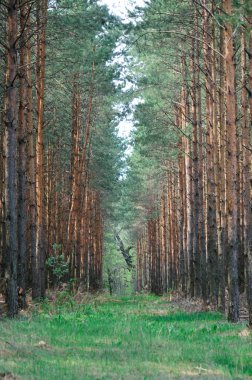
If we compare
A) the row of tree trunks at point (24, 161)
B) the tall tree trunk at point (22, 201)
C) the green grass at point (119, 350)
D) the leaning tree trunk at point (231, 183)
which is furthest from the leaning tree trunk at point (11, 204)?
the leaning tree trunk at point (231, 183)

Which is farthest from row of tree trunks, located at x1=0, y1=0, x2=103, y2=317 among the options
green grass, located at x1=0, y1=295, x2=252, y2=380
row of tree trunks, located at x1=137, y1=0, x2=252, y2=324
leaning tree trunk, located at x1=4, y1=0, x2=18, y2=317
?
row of tree trunks, located at x1=137, y1=0, x2=252, y2=324

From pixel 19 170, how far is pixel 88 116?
498 inches

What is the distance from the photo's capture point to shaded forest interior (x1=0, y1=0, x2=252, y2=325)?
11923mm

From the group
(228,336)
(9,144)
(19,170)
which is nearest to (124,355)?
(228,336)

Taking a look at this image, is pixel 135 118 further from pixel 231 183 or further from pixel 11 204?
pixel 11 204

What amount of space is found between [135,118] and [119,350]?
61.0ft

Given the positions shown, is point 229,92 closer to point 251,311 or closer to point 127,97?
point 251,311

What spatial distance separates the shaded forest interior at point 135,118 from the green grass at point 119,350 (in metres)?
1.67

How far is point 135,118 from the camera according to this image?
25.4 metres

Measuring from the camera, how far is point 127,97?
25141 mm

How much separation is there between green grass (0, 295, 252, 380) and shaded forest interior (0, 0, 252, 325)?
1.67 meters

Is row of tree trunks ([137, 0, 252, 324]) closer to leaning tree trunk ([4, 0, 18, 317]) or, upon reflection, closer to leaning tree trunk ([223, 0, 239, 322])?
leaning tree trunk ([223, 0, 239, 322])

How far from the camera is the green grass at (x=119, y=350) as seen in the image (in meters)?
6.02

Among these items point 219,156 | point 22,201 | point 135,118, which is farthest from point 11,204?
point 135,118
